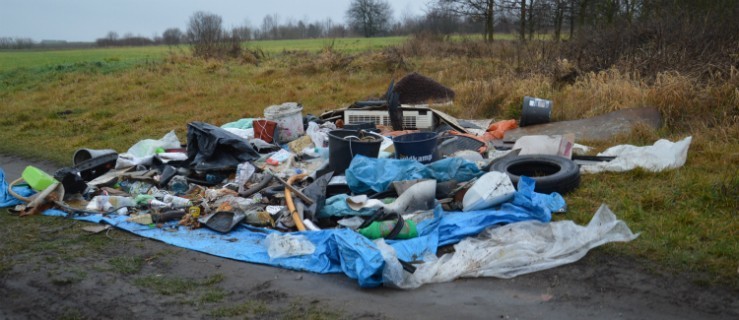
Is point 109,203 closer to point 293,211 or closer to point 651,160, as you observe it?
point 293,211

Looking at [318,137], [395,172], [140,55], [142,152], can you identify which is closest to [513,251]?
[395,172]

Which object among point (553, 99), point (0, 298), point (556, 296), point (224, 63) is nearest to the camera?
point (556, 296)

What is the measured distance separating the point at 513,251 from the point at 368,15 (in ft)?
208

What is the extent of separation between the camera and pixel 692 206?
16.8 feet

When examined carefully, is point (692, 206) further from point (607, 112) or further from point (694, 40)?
point (694, 40)

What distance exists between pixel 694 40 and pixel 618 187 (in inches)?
223

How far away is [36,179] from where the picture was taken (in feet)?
21.4

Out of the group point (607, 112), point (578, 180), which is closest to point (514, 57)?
point (607, 112)

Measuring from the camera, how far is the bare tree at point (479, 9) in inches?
826

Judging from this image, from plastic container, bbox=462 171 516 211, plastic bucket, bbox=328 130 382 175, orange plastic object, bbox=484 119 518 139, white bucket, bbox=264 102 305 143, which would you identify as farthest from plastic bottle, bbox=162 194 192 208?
orange plastic object, bbox=484 119 518 139

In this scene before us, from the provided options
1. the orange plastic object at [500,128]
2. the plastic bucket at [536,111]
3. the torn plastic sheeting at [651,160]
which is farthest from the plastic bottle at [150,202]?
the plastic bucket at [536,111]

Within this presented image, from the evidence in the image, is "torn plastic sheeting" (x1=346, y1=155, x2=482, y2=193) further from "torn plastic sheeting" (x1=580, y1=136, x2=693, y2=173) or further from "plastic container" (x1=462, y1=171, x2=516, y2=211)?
"torn plastic sheeting" (x1=580, y1=136, x2=693, y2=173)

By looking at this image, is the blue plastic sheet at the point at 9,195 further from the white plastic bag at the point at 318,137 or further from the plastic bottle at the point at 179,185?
the white plastic bag at the point at 318,137

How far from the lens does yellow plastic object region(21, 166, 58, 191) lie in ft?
21.3
